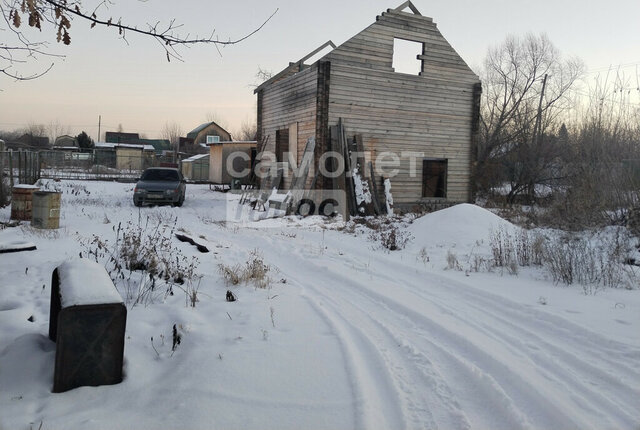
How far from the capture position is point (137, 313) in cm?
440

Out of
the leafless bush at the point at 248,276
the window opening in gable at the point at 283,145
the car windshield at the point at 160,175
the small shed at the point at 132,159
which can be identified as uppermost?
the small shed at the point at 132,159

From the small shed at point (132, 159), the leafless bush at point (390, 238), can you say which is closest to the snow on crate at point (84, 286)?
the leafless bush at point (390, 238)

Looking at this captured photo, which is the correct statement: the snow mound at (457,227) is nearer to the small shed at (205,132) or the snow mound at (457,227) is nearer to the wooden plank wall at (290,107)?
the wooden plank wall at (290,107)

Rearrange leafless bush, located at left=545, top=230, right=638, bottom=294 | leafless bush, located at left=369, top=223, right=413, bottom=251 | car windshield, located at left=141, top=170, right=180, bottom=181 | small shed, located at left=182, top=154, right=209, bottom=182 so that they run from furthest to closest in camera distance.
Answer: small shed, located at left=182, top=154, right=209, bottom=182
car windshield, located at left=141, top=170, right=180, bottom=181
leafless bush, located at left=369, top=223, right=413, bottom=251
leafless bush, located at left=545, top=230, right=638, bottom=294

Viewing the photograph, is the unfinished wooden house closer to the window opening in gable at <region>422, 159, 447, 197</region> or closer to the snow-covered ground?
the window opening in gable at <region>422, 159, 447, 197</region>

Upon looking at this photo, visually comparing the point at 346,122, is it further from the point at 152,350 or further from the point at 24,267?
the point at 152,350

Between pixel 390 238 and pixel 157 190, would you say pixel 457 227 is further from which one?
pixel 157 190

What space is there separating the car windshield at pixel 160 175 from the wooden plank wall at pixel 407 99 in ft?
23.4

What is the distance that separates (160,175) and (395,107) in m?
9.67

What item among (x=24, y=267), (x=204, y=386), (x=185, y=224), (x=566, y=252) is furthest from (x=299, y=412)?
(x=185, y=224)

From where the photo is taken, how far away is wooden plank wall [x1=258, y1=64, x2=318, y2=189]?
15570mm

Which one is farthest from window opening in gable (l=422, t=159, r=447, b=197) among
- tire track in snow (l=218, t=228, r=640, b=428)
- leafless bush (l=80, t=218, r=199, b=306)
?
leafless bush (l=80, t=218, r=199, b=306)

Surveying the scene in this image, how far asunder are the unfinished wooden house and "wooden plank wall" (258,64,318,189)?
1.5 inches

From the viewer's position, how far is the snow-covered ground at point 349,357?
9.08ft
